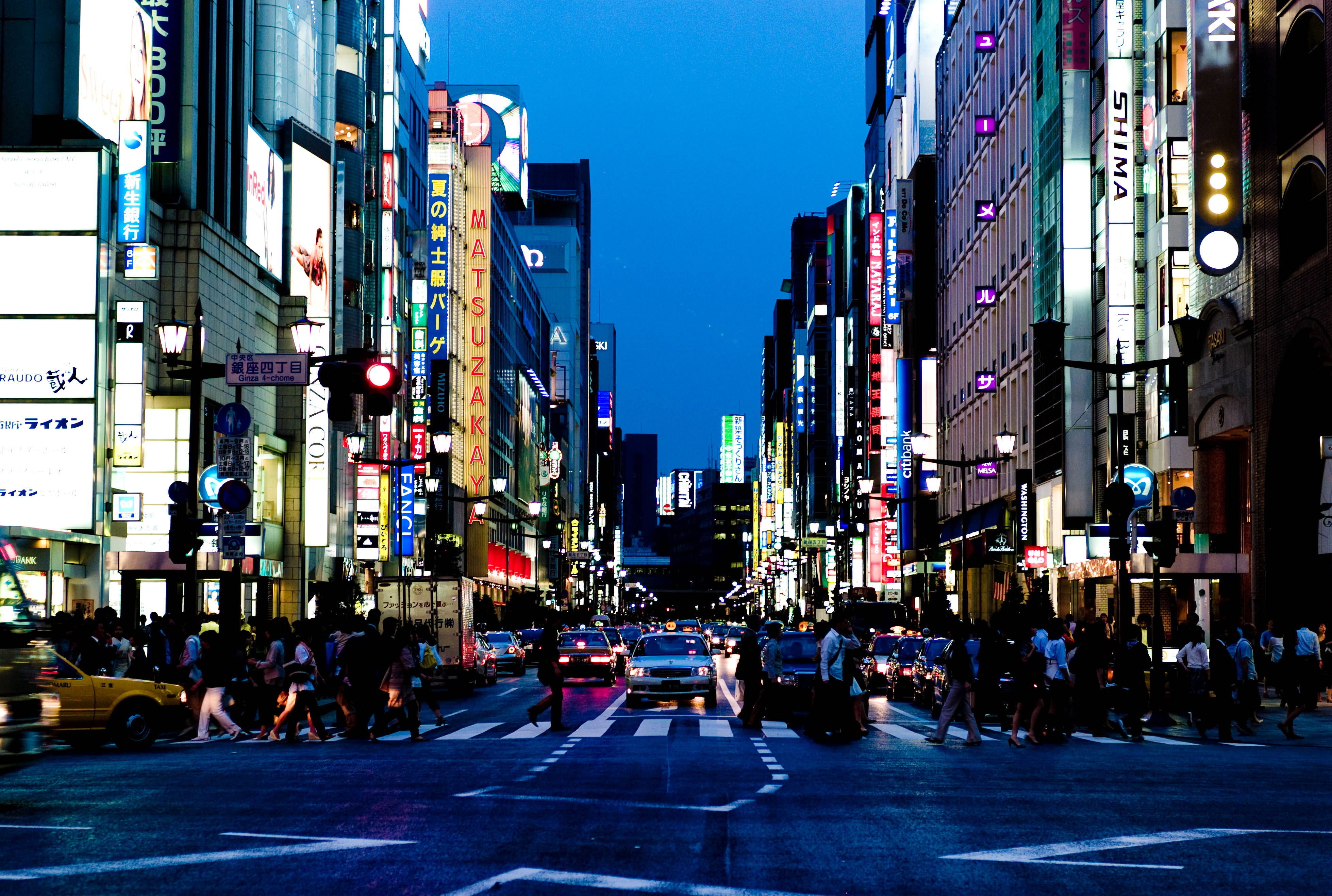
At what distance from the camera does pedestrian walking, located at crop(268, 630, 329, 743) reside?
25406 millimetres

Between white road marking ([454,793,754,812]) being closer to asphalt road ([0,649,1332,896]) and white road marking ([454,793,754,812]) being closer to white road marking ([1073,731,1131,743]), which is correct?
asphalt road ([0,649,1332,896])

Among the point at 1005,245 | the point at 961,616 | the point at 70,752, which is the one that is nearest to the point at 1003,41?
the point at 1005,245

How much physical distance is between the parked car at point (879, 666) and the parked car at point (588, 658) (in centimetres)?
964

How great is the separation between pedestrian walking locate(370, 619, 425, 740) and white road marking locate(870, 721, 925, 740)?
23.1 ft

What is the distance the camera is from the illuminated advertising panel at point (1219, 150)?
39.1 m

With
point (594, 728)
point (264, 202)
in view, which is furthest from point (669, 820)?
point (264, 202)

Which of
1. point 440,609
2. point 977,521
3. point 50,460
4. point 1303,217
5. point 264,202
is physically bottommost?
point 440,609

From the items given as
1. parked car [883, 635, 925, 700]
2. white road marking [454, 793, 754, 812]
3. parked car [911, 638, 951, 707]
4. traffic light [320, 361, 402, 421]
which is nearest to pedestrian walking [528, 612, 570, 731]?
traffic light [320, 361, 402, 421]

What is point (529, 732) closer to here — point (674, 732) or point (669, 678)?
point (674, 732)

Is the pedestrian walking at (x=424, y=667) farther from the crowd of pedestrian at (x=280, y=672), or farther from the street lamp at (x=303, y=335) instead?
the street lamp at (x=303, y=335)

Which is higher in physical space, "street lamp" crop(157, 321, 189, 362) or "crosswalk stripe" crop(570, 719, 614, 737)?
"street lamp" crop(157, 321, 189, 362)

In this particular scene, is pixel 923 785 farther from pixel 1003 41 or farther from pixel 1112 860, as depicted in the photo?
pixel 1003 41

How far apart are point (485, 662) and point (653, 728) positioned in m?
23.4

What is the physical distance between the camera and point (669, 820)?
1388cm
